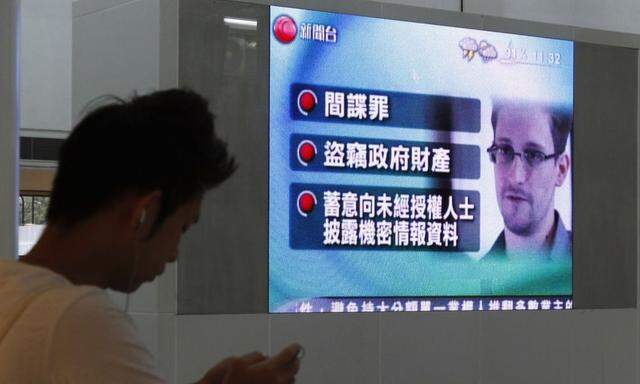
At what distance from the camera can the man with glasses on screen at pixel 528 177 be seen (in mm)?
7008

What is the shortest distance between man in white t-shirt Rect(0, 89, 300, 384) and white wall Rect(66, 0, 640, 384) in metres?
4.24

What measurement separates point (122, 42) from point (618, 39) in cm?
329

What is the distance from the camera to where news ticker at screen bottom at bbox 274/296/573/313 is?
633 centimetres

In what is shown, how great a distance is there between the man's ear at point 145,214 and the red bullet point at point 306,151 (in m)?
4.71

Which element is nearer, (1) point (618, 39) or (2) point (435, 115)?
(2) point (435, 115)

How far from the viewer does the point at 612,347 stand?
7.51m

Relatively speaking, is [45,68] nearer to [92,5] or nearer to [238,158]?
[92,5]

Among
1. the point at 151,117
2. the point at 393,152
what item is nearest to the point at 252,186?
the point at 393,152

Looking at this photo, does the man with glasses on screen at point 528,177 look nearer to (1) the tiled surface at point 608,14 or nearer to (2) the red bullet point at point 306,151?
(2) the red bullet point at point 306,151

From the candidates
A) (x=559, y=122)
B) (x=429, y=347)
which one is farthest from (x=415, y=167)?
(x=559, y=122)

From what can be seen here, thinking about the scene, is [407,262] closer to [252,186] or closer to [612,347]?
[252,186]

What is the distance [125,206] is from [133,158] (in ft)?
0.21

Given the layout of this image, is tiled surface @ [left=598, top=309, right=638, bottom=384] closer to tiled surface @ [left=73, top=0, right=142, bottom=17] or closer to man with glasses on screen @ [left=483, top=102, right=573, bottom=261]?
man with glasses on screen @ [left=483, top=102, right=573, bottom=261]

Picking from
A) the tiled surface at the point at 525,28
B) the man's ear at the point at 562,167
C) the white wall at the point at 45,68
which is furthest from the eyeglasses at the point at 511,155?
the white wall at the point at 45,68
